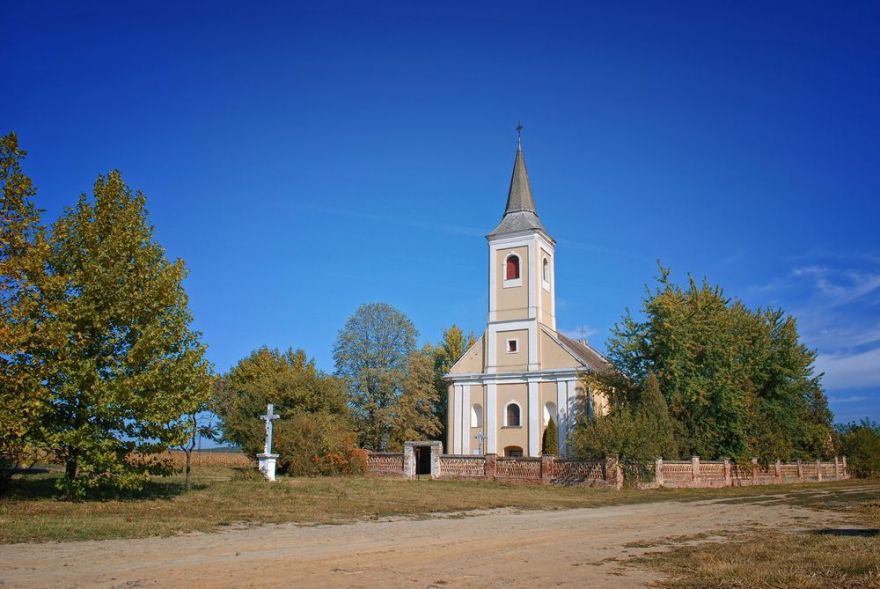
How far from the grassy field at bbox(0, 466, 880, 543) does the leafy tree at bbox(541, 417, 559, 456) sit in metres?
14.1

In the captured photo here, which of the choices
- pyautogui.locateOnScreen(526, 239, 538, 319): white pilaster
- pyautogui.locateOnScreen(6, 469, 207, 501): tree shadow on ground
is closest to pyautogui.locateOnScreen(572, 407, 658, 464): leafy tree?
pyautogui.locateOnScreen(526, 239, 538, 319): white pilaster

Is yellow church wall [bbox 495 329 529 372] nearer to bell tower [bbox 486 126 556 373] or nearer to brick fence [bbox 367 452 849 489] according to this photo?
bell tower [bbox 486 126 556 373]

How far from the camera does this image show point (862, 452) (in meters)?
49.6

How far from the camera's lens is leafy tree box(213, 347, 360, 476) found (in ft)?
103

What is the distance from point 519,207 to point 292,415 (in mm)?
20420

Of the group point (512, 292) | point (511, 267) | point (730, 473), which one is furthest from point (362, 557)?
point (511, 267)

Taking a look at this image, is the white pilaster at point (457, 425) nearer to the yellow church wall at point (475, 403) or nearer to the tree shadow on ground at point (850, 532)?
the yellow church wall at point (475, 403)

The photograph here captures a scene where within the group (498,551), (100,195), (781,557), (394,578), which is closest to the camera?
(394,578)

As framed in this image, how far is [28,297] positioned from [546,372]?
32.2m

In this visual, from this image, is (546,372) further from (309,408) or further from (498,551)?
(498,551)

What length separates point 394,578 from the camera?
8.16 m

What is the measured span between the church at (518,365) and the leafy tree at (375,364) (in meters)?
5.49

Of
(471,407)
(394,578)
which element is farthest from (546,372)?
(394,578)

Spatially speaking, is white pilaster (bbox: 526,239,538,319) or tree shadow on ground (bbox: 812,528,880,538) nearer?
tree shadow on ground (bbox: 812,528,880,538)
